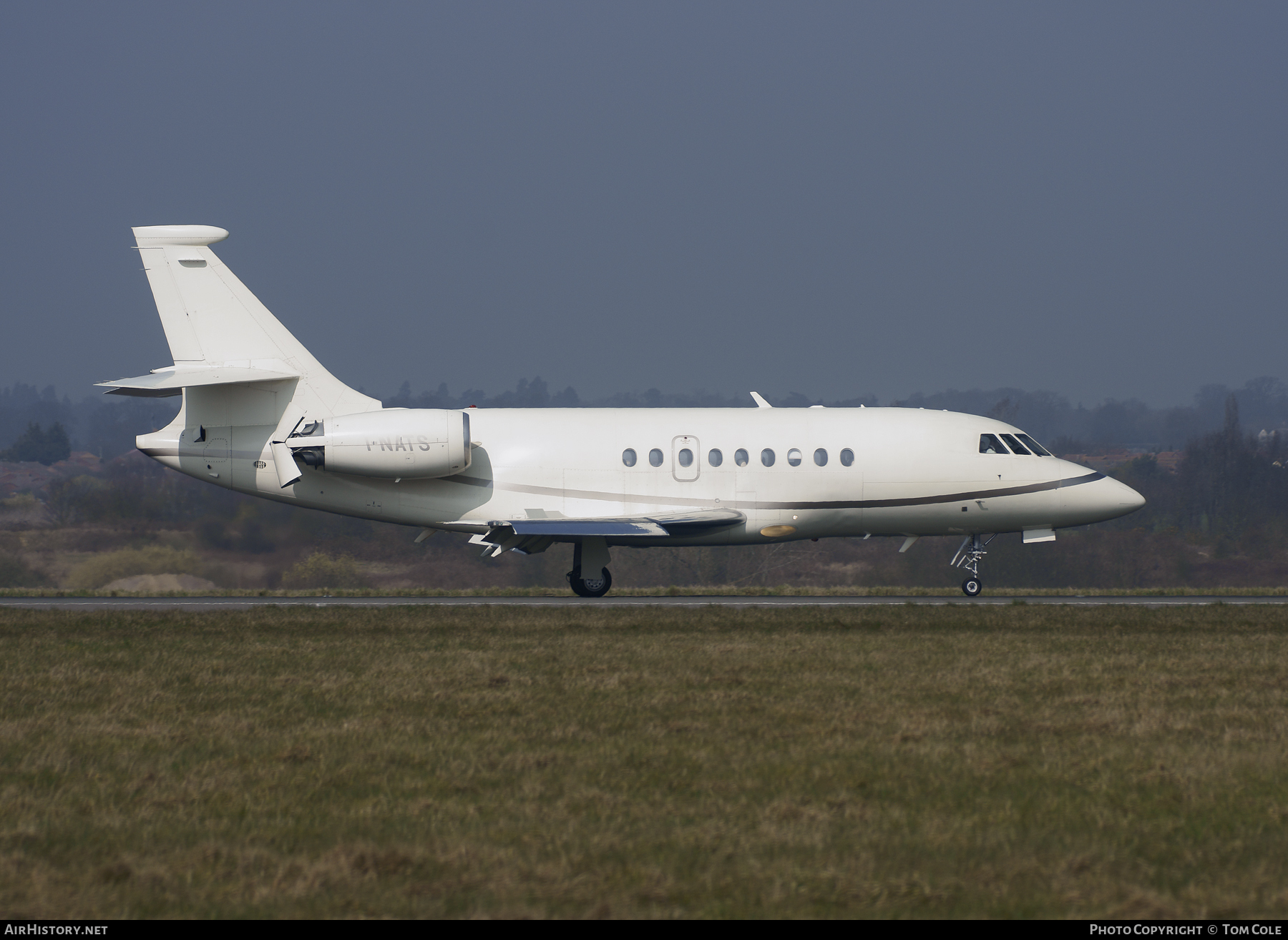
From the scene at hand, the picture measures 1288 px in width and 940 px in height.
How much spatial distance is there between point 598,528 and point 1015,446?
937 cm

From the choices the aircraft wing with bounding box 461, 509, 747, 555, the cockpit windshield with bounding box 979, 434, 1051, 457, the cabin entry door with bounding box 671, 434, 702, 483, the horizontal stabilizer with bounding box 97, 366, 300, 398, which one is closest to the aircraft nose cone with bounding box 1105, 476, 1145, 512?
the cockpit windshield with bounding box 979, 434, 1051, 457

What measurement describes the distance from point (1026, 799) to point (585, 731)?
4.12 meters

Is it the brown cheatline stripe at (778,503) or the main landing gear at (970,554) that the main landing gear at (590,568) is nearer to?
the brown cheatline stripe at (778,503)

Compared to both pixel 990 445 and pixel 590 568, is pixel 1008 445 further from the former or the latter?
pixel 590 568

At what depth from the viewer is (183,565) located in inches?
1483

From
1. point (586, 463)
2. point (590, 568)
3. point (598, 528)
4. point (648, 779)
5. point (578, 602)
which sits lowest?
point (578, 602)

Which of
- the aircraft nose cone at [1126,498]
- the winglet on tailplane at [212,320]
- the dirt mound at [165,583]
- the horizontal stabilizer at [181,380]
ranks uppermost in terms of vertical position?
the winglet on tailplane at [212,320]

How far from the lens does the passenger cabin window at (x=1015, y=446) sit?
28297 millimetres

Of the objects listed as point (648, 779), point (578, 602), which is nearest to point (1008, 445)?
point (578, 602)

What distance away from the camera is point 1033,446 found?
94.1ft

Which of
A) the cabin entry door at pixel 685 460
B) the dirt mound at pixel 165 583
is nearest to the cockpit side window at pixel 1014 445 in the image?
the cabin entry door at pixel 685 460

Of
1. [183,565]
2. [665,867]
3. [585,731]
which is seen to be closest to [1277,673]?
[585,731]

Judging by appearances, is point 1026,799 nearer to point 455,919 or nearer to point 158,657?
point 455,919

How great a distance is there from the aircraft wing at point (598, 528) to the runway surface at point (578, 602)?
1.27 m
